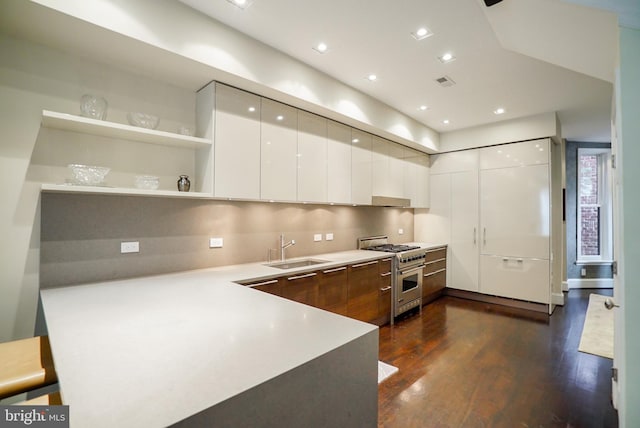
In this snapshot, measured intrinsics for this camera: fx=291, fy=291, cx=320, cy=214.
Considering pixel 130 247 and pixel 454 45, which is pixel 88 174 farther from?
pixel 454 45

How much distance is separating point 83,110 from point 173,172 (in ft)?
2.39

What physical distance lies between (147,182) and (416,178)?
4.13 meters

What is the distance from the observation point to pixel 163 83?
8.13 feet

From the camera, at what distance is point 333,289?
301 cm

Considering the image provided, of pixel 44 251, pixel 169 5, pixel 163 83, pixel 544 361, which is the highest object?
pixel 169 5

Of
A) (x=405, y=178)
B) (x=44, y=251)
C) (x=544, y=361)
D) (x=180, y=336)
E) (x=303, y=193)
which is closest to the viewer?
(x=180, y=336)

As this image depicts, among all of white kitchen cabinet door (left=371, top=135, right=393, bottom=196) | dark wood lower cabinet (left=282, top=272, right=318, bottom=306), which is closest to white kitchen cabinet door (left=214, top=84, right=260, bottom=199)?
dark wood lower cabinet (left=282, top=272, right=318, bottom=306)

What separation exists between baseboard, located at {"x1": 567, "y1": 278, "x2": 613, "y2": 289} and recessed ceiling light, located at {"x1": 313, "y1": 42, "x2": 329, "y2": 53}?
21.1 ft

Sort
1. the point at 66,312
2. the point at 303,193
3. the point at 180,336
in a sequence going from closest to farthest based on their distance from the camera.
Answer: the point at 180,336 → the point at 66,312 → the point at 303,193

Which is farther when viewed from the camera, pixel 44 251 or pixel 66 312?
pixel 44 251

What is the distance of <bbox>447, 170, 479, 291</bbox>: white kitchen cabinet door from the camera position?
488 centimetres

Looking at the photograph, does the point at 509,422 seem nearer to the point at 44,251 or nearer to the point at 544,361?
the point at 544,361

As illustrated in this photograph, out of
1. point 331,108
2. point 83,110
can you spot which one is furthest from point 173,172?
point 331,108

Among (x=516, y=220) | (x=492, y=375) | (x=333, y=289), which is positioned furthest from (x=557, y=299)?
(x=333, y=289)
